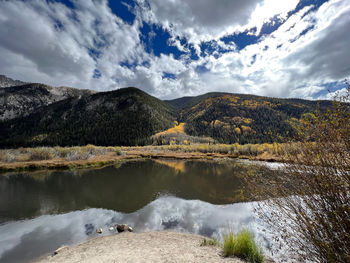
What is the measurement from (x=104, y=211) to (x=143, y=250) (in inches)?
239

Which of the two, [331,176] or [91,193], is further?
[91,193]

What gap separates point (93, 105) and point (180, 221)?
166m

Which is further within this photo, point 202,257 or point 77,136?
point 77,136

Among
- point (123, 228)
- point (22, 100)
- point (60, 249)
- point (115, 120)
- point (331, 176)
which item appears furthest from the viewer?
point (22, 100)

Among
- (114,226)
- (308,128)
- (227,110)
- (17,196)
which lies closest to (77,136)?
(17,196)

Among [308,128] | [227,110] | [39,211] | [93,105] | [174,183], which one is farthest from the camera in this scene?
[227,110]

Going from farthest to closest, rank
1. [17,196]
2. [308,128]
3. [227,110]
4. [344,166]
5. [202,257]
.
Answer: [227,110], [17,196], [202,257], [308,128], [344,166]

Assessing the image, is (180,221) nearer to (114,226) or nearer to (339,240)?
(114,226)

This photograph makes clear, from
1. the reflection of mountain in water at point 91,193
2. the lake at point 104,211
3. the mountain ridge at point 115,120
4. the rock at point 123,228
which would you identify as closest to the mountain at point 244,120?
the mountain ridge at point 115,120

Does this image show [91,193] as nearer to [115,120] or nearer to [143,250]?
[143,250]

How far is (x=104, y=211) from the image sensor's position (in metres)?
10.5

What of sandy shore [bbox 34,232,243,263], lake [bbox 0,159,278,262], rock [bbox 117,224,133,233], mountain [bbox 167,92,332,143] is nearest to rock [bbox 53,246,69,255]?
sandy shore [bbox 34,232,243,263]

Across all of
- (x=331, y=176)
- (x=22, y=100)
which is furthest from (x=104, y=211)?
(x=22, y=100)

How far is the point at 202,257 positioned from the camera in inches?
195
